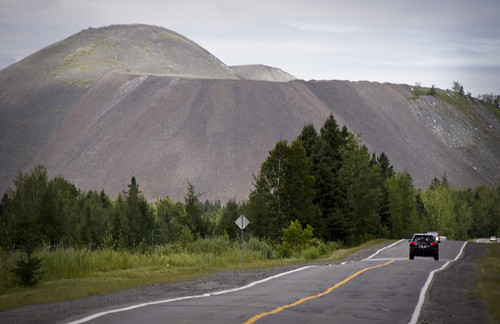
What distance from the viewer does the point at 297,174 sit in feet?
179

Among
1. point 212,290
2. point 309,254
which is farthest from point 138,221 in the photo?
point 212,290

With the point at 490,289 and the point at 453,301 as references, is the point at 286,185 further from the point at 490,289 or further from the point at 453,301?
the point at 453,301

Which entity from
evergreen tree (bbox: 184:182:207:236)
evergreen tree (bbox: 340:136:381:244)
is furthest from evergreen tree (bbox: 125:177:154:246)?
evergreen tree (bbox: 340:136:381:244)

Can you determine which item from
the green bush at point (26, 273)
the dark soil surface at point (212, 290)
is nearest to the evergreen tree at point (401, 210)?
the dark soil surface at point (212, 290)

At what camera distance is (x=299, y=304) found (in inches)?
610

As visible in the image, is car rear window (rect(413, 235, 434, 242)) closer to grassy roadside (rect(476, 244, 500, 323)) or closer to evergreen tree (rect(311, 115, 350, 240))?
grassy roadside (rect(476, 244, 500, 323))

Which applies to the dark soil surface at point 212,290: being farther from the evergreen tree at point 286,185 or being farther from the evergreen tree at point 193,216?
the evergreen tree at point 193,216

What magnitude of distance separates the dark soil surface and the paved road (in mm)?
579

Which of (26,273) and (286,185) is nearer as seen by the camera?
(26,273)

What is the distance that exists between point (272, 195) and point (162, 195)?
104 metres

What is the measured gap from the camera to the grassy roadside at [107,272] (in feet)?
57.1

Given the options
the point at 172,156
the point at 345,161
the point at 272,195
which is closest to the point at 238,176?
the point at 172,156

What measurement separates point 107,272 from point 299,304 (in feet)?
35.6

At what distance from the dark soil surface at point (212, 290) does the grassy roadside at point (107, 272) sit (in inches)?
34.2
